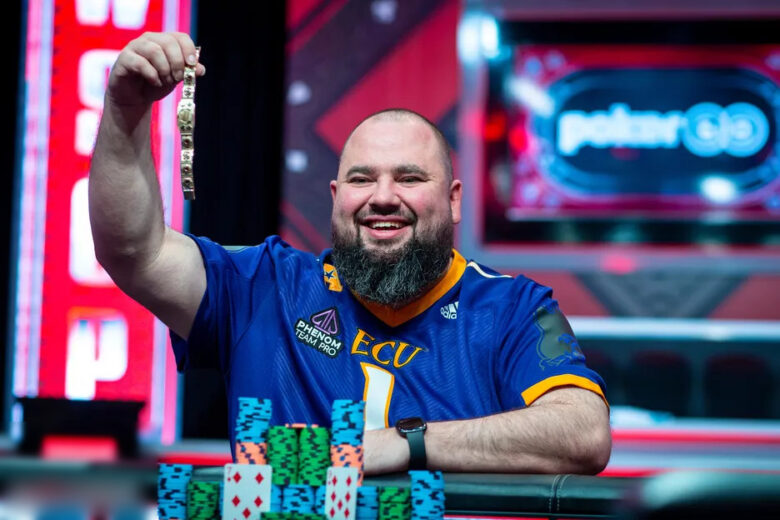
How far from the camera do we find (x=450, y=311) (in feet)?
6.12

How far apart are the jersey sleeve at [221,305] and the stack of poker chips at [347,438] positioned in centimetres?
86

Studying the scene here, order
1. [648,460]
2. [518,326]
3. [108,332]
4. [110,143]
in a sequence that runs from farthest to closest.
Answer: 1. [108,332]
2. [648,460]
3. [518,326]
4. [110,143]

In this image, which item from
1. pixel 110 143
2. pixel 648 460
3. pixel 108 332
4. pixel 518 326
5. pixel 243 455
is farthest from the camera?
pixel 108 332

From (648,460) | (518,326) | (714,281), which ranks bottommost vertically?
(648,460)

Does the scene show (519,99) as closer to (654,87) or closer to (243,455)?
(654,87)

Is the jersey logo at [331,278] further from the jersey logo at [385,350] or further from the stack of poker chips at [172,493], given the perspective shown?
the stack of poker chips at [172,493]

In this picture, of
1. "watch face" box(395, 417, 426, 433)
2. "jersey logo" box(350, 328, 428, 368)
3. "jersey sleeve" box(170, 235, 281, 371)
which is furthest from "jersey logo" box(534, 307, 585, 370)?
"jersey sleeve" box(170, 235, 281, 371)

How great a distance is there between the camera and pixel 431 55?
4.19m

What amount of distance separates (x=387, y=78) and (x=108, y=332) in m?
1.64

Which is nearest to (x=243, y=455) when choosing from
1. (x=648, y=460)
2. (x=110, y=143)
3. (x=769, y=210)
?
(x=110, y=143)

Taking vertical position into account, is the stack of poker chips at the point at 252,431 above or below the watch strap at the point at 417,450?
above

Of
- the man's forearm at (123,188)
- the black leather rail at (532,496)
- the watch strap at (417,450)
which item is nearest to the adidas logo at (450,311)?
the watch strap at (417,450)

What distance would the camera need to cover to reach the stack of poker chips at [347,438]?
949 mm

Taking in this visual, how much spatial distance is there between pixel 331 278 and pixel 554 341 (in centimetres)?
48
